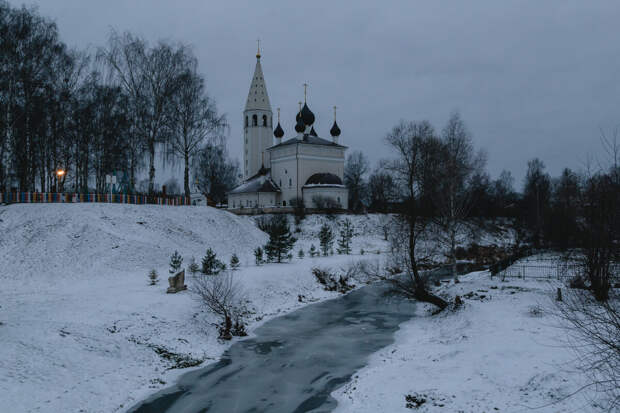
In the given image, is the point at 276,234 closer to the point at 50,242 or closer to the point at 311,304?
the point at 311,304

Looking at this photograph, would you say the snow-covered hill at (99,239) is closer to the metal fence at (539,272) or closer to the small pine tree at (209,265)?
the small pine tree at (209,265)

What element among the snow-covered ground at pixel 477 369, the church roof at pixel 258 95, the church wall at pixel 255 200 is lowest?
the snow-covered ground at pixel 477 369

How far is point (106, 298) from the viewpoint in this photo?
16.3 m

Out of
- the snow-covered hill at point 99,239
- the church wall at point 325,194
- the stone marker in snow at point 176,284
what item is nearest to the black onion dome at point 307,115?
the church wall at point 325,194

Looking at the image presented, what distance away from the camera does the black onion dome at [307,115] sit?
60188 mm

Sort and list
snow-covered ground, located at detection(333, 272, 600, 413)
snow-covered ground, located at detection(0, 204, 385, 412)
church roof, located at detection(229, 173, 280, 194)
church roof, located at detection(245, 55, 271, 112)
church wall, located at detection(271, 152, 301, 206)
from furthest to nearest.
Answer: church roof, located at detection(245, 55, 271, 112) → church roof, located at detection(229, 173, 280, 194) → church wall, located at detection(271, 152, 301, 206) → snow-covered ground, located at detection(0, 204, 385, 412) → snow-covered ground, located at detection(333, 272, 600, 413)

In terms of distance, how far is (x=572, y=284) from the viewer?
18562 mm

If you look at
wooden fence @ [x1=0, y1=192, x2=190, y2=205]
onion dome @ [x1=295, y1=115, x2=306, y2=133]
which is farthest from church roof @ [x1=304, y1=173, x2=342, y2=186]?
wooden fence @ [x1=0, y1=192, x2=190, y2=205]

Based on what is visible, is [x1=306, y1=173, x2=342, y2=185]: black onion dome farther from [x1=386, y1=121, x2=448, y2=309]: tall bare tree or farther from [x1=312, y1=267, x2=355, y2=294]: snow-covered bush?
[x1=312, y1=267, x2=355, y2=294]: snow-covered bush

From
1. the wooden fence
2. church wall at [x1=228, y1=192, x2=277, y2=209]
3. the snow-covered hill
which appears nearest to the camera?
the snow-covered hill

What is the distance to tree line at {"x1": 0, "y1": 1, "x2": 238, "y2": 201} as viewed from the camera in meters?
27.2

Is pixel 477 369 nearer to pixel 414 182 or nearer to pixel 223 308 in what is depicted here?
pixel 223 308

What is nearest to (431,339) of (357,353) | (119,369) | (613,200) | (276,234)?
(357,353)

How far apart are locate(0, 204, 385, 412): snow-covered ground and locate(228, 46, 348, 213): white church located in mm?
21991
